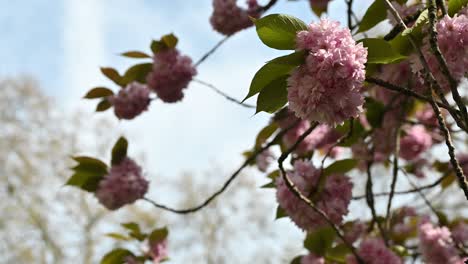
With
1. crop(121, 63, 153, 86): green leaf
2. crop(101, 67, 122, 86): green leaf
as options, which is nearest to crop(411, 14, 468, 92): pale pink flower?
crop(121, 63, 153, 86): green leaf

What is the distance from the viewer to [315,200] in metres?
1.56

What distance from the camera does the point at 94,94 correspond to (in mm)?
2113

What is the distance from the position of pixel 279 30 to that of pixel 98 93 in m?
1.37

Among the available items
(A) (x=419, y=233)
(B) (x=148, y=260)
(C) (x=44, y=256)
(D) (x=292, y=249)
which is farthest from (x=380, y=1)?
(C) (x=44, y=256)

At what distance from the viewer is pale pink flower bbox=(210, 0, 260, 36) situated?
7.43 ft

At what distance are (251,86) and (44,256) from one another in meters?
13.7

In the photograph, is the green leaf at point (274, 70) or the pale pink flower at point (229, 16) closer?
the green leaf at point (274, 70)

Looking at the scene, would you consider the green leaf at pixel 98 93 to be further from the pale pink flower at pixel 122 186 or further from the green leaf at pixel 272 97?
the green leaf at pixel 272 97

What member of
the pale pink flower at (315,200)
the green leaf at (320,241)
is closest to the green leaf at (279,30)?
the pale pink flower at (315,200)

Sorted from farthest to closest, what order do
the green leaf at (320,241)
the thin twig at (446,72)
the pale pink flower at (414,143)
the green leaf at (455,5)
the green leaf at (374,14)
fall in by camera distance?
1. the pale pink flower at (414,143)
2. the green leaf at (320,241)
3. the green leaf at (374,14)
4. the green leaf at (455,5)
5. the thin twig at (446,72)

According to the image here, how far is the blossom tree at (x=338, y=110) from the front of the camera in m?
0.89

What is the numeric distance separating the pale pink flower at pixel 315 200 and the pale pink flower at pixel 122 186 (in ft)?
2.30

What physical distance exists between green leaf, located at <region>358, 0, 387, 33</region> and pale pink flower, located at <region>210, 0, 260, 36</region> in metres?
1.01

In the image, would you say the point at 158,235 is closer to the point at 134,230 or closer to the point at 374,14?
the point at 134,230
